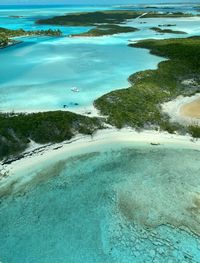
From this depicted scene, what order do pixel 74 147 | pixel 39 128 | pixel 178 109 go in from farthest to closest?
1. pixel 178 109
2. pixel 39 128
3. pixel 74 147

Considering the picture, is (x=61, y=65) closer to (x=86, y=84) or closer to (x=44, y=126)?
(x=86, y=84)

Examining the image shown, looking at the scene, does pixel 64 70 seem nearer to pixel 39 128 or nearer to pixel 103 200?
pixel 39 128

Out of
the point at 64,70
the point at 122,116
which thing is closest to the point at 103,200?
the point at 122,116

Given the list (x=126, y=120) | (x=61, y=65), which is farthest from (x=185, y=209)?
(x=61, y=65)

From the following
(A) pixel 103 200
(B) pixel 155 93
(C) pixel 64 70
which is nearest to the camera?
(A) pixel 103 200

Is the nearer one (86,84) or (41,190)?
(41,190)

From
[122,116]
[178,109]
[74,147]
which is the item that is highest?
[122,116]

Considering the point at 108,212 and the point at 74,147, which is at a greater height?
the point at 108,212
